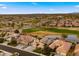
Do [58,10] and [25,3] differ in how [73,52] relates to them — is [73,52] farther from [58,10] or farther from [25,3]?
[25,3]

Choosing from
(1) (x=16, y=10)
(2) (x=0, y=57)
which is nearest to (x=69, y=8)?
(1) (x=16, y=10)

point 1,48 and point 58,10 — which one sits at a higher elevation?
point 58,10

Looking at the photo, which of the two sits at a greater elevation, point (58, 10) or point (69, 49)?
point (58, 10)

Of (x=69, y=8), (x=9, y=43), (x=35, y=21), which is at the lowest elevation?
(x=9, y=43)

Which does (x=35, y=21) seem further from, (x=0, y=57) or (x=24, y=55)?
(x=0, y=57)

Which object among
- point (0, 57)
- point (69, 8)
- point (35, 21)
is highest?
point (69, 8)

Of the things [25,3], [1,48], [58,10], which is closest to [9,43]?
[1,48]

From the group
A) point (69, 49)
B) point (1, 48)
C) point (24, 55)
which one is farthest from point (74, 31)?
point (1, 48)

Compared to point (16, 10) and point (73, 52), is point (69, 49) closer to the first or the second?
point (73, 52)
